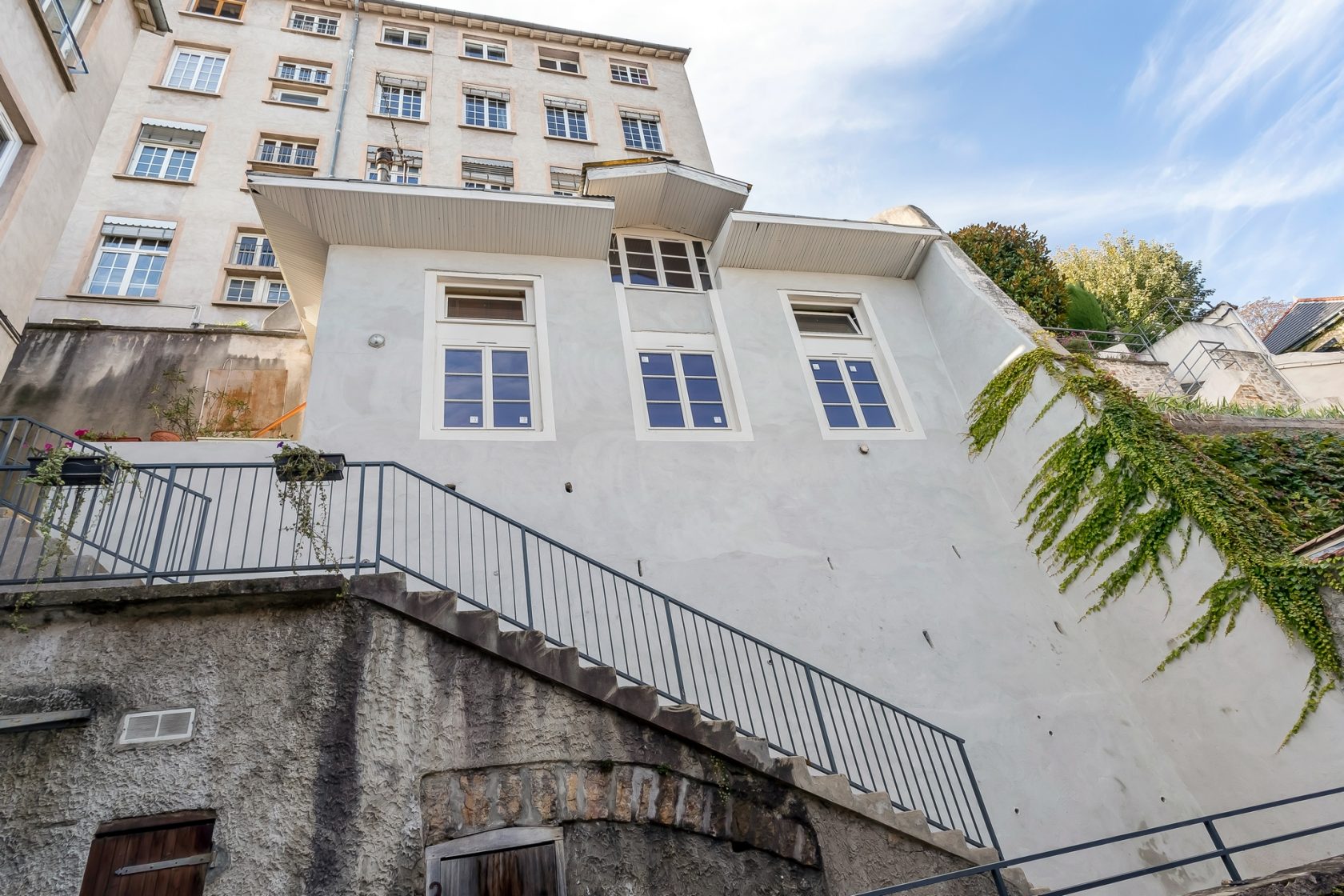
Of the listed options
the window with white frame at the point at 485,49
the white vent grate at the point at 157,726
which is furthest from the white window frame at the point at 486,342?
the window with white frame at the point at 485,49

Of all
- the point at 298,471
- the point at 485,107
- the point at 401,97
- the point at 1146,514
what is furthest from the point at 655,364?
the point at 401,97

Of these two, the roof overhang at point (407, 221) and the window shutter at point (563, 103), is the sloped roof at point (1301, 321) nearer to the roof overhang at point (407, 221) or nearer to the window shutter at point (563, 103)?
the window shutter at point (563, 103)

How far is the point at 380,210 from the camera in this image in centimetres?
1159

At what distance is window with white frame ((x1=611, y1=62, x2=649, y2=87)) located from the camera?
23781mm

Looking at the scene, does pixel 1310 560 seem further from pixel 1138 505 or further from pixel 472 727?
pixel 472 727

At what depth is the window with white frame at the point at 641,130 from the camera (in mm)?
21969

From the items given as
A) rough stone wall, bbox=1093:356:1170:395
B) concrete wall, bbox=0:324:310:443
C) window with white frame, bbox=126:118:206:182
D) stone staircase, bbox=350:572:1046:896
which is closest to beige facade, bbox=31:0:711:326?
window with white frame, bbox=126:118:206:182

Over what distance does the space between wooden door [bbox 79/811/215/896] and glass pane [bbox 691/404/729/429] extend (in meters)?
7.97

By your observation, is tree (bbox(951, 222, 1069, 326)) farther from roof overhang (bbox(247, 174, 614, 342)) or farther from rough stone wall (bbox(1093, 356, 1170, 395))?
roof overhang (bbox(247, 174, 614, 342))

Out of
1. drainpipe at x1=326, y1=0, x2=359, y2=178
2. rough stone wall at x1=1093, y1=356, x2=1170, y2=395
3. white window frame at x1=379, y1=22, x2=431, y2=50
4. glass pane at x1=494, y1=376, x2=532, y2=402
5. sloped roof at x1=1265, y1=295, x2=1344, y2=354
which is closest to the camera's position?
glass pane at x1=494, y1=376, x2=532, y2=402

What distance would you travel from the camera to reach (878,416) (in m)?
12.3

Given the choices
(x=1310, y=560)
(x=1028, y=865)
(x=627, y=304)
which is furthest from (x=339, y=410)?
(x=1310, y=560)

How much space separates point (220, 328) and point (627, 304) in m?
7.80

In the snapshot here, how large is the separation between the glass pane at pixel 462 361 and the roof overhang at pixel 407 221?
2.08 m
